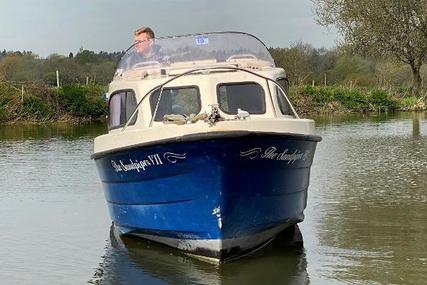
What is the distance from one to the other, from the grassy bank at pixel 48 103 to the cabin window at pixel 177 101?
2634 cm

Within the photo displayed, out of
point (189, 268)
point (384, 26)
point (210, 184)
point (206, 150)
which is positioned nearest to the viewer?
point (206, 150)

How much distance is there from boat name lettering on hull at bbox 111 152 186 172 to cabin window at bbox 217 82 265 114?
1.37m

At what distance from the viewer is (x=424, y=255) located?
812 cm

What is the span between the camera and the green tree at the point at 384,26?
33.2 metres

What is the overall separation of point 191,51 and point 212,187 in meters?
2.74

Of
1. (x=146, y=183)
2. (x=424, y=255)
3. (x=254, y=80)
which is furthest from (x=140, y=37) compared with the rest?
(x=424, y=255)

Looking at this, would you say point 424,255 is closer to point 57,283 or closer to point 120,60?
point 57,283

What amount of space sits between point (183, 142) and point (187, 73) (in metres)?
1.35

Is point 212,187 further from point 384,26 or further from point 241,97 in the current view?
point 384,26

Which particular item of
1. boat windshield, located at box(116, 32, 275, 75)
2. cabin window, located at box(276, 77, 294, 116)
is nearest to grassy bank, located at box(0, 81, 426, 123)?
boat windshield, located at box(116, 32, 275, 75)

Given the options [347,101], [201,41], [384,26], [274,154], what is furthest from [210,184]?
[347,101]

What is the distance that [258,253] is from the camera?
8.49 meters

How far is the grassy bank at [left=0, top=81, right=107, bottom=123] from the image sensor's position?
34.1 meters

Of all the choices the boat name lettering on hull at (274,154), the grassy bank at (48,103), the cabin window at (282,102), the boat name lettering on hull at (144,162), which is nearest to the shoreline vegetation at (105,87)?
the grassy bank at (48,103)
